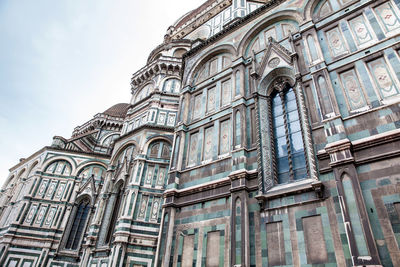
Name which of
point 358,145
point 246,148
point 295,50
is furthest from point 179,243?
point 295,50

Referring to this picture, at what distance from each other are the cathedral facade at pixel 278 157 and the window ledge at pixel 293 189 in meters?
0.04

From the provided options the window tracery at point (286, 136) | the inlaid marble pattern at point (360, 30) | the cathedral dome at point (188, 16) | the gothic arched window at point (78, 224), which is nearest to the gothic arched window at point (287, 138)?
the window tracery at point (286, 136)

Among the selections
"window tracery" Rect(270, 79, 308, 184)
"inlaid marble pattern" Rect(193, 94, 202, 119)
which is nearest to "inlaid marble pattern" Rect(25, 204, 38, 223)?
"inlaid marble pattern" Rect(193, 94, 202, 119)

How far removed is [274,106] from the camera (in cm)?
1106

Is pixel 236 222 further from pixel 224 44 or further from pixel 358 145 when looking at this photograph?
pixel 224 44

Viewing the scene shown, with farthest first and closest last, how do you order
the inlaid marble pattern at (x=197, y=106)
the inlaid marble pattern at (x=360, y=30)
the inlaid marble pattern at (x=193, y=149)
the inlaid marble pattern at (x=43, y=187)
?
the inlaid marble pattern at (x=43, y=187) → the inlaid marble pattern at (x=197, y=106) → the inlaid marble pattern at (x=193, y=149) → the inlaid marble pattern at (x=360, y=30)

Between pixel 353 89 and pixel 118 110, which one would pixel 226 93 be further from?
pixel 118 110

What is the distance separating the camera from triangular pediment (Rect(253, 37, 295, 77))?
1103 cm

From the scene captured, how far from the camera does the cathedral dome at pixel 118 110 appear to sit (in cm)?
3642

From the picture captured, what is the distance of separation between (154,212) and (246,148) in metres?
9.57

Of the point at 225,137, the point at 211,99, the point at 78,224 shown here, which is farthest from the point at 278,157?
the point at 78,224

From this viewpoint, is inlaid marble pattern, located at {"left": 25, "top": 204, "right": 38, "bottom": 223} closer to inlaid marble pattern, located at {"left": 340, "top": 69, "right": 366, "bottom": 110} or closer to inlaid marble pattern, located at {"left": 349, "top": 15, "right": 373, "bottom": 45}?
inlaid marble pattern, located at {"left": 340, "top": 69, "right": 366, "bottom": 110}

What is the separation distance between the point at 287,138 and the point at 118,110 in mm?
32266

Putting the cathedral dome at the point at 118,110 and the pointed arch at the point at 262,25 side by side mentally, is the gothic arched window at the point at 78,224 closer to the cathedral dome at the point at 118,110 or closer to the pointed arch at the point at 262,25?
the cathedral dome at the point at 118,110
